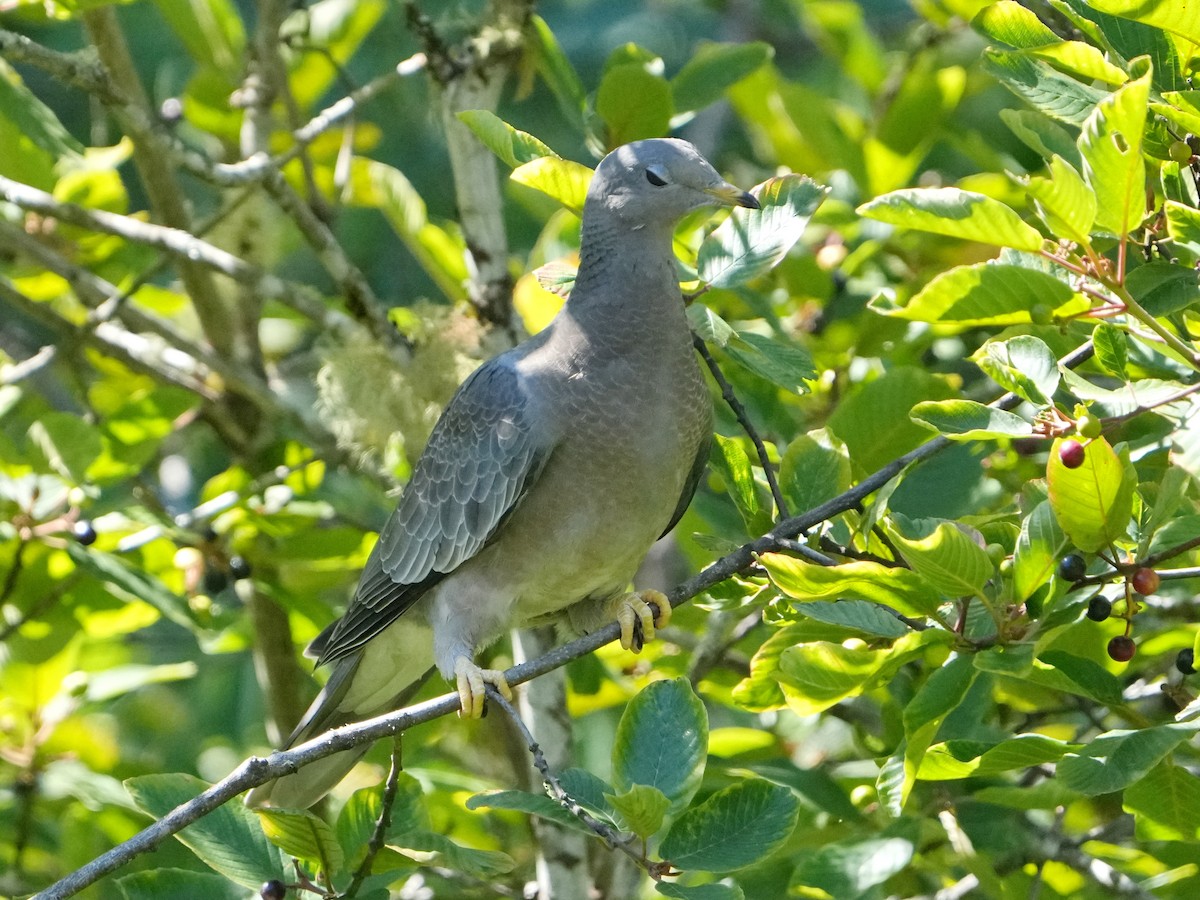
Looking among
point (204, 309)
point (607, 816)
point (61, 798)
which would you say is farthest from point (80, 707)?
point (607, 816)

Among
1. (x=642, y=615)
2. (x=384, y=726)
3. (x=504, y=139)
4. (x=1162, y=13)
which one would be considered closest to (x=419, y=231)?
(x=504, y=139)

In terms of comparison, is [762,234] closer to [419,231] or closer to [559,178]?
[559,178]

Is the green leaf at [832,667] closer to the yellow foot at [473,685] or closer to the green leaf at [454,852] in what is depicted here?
the green leaf at [454,852]

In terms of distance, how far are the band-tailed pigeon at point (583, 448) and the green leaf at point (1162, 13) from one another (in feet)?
2.94

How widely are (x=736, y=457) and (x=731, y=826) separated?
2.65 feet

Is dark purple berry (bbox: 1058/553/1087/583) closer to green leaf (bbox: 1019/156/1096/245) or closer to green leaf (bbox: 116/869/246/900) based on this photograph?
green leaf (bbox: 1019/156/1096/245)

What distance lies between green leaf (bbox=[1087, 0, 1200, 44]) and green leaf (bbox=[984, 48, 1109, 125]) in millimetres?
234

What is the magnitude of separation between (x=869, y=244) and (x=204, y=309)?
2.13 meters

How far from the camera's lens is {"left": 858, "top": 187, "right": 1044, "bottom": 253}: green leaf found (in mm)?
2141

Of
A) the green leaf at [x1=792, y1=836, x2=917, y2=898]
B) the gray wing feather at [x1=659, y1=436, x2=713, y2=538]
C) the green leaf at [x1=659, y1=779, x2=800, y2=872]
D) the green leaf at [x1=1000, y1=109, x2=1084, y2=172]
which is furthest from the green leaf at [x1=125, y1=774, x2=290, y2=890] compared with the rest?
the green leaf at [x1=1000, y1=109, x2=1084, y2=172]

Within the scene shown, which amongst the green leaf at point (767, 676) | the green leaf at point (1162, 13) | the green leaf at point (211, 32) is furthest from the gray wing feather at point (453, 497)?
the green leaf at point (211, 32)

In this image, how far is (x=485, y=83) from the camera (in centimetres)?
387

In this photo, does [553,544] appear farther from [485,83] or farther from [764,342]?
[485,83]

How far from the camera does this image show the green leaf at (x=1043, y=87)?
2527mm
